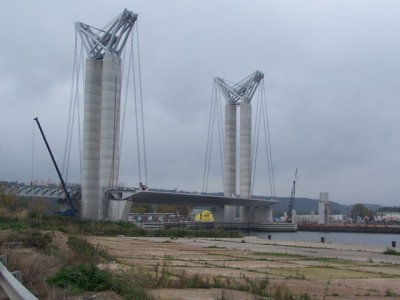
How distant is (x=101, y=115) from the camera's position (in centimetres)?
9494

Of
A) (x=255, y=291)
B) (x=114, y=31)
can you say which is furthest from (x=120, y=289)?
(x=114, y=31)

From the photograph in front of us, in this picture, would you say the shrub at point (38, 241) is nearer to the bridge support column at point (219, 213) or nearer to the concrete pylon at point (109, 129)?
the concrete pylon at point (109, 129)

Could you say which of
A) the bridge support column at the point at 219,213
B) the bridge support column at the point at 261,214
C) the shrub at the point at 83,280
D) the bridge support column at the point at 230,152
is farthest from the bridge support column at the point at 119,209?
the shrub at the point at 83,280

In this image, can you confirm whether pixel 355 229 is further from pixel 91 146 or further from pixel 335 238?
pixel 91 146

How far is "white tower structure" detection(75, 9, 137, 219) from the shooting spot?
304ft

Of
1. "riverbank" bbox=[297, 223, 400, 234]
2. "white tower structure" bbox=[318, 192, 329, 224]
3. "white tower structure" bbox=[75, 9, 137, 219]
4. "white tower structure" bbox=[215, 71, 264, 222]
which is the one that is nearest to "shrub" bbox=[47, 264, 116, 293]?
"white tower structure" bbox=[75, 9, 137, 219]

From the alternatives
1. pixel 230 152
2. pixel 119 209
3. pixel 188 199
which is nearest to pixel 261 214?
pixel 230 152

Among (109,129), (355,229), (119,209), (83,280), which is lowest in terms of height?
(355,229)

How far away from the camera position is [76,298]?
826 centimetres

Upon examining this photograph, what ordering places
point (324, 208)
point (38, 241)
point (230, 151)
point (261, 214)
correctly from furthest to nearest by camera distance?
point (324, 208)
point (261, 214)
point (230, 151)
point (38, 241)

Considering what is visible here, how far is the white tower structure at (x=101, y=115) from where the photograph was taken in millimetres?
92688

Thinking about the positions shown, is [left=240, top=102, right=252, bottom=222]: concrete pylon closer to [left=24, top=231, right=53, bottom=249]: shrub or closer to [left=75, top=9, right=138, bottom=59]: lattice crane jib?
[left=75, top=9, right=138, bottom=59]: lattice crane jib

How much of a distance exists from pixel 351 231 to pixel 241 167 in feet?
171

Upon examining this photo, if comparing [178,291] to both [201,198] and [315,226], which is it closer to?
[201,198]
